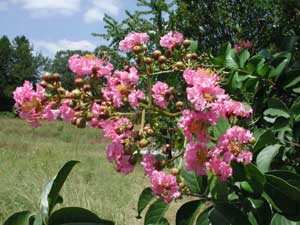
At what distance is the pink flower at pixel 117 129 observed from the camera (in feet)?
2.91

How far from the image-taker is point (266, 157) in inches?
35.7

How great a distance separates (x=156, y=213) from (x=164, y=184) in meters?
0.23

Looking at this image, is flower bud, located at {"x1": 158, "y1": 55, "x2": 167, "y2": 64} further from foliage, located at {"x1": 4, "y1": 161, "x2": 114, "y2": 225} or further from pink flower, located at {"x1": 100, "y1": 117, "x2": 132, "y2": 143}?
foliage, located at {"x1": 4, "y1": 161, "x2": 114, "y2": 225}

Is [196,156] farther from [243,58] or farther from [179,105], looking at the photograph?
[243,58]

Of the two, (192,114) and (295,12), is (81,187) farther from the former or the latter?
(192,114)

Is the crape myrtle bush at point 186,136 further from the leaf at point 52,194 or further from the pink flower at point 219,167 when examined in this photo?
the leaf at point 52,194

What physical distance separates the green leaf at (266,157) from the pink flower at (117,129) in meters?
0.24

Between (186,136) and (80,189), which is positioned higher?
(186,136)

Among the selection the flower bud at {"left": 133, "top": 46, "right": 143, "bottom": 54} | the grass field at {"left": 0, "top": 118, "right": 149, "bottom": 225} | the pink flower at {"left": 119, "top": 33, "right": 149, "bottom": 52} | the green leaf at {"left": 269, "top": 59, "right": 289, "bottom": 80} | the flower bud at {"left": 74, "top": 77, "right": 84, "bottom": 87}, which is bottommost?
the grass field at {"left": 0, "top": 118, "right": 149, "bottom": 225}

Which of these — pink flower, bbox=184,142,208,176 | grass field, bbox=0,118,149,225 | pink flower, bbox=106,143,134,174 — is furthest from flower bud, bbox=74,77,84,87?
grass field, bbox=0,118,149,225

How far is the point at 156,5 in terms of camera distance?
427cm

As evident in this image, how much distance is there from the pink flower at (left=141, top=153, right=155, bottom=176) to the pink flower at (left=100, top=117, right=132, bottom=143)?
0.05 m

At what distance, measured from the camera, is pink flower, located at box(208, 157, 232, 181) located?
805 mm

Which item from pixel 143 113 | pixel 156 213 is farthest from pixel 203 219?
pixel 143 113
